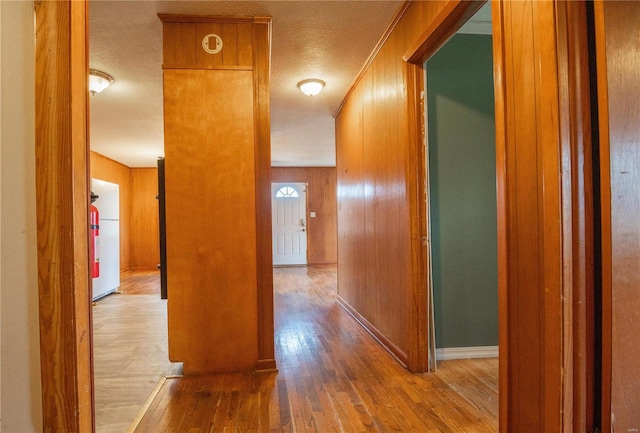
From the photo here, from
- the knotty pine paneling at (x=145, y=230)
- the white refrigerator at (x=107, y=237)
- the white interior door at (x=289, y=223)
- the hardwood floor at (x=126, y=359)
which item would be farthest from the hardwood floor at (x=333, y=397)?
the knotty pine paneling at (x=145, y=230)

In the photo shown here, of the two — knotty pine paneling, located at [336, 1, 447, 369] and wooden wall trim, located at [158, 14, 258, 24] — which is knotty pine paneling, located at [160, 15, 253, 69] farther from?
knotty pine paneling, located at [336, 1, 447, 369]

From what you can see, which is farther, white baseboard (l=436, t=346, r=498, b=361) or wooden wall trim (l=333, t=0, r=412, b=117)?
white baseboard (l=436, t=346, r=498, b=361)

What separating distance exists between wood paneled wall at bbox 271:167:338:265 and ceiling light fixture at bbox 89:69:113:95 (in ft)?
18.1

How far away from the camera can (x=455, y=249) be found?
266 centimetres

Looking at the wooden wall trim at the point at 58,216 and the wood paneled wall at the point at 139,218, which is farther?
the wood paneled wall at the point at 139,218

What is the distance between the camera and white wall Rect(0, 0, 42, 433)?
2.69 feet

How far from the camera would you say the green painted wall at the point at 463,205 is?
8.72ft

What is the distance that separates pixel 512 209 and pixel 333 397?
57.6 inches

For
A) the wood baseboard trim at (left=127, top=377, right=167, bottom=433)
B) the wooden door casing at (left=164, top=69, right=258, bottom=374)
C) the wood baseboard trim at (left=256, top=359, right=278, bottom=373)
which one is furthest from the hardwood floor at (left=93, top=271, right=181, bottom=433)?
the wood baseboard trim at (left=256, top=359, right=278, bottom=373)

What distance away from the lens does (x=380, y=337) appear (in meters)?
3.01

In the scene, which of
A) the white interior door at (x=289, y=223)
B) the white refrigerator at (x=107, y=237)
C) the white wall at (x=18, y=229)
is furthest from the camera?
the white interior door at (x=289, y=223)

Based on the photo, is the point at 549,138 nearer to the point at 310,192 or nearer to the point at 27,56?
the point at 27,56

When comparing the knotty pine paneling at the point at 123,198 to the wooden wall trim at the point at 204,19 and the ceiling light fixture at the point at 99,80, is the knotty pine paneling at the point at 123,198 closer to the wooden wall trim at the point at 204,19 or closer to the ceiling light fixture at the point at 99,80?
the ceiling light fixture at the point at 99,80

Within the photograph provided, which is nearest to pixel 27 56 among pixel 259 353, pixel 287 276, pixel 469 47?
pixel 259 353
